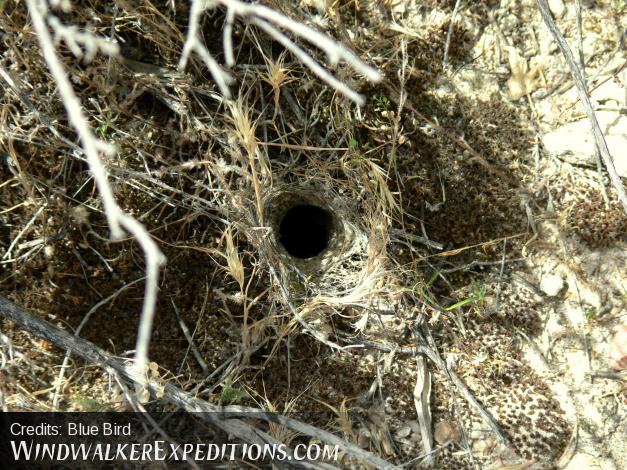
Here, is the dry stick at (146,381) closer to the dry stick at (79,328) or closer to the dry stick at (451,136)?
the dry stick at (79,328)

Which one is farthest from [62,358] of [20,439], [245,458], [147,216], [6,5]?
[6,5]

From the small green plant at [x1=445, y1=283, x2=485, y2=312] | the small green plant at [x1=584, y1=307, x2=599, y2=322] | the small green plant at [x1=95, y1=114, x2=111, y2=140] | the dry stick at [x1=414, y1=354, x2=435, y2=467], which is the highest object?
the small green plant at [x1=95, y1=114, x2=111, y2=140]

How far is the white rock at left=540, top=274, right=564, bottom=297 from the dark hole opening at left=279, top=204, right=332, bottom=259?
0.86 metres

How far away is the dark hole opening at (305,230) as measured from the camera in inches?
→ 91.3

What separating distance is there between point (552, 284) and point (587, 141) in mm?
546

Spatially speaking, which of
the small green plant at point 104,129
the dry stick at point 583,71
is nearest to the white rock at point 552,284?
the dry stick at point 583,71

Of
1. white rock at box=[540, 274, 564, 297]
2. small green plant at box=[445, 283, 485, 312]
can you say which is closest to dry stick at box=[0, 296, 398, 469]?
small green plant at box=[445, 283, 485, 312]

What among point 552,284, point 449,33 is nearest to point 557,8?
point 449,33

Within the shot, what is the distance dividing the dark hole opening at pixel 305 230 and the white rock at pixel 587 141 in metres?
0.93

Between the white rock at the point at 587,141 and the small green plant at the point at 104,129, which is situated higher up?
the small green plant at the point at 104,129

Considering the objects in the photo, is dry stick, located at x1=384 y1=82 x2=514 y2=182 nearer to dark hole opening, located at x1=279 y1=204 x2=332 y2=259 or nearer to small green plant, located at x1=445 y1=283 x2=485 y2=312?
small green plant, located at x1=445 y1=283 x2=485 y2=312

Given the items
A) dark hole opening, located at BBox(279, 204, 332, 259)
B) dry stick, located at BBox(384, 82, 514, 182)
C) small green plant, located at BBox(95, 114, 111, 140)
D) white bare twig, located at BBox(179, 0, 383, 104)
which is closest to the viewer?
white bare twig, located at BBox(179, 0, 383, 104)

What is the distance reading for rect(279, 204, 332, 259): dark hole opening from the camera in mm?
2318

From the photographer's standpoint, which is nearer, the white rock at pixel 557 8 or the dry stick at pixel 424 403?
the dry stick at pixel 424 403
